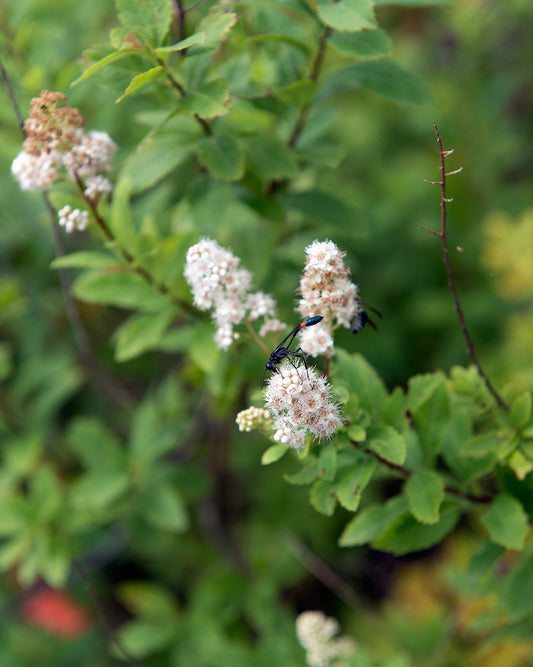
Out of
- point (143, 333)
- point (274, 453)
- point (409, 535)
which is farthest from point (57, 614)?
point (274, 453)

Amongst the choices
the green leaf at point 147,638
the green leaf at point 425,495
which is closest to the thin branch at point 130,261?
the green leaf at point 425,495

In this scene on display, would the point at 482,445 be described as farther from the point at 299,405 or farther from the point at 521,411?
the point at 299,405

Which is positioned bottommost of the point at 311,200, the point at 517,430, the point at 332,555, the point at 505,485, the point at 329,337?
the point at 332,555

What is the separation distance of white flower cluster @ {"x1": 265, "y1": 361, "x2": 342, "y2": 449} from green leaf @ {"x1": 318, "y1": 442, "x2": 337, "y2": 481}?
104mm

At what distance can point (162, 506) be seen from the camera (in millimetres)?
2553

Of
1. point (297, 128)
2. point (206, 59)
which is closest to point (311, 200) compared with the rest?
point (297, 128)

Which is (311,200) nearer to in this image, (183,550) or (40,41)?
(40,41)

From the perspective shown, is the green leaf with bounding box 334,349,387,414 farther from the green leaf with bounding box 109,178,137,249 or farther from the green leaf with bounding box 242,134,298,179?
the green leaf with bounding box 109,178,137,249

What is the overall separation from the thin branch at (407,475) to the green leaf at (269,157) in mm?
829

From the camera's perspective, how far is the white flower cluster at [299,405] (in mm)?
1150

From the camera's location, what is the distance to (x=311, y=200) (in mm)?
2062

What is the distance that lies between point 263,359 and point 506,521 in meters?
0.82

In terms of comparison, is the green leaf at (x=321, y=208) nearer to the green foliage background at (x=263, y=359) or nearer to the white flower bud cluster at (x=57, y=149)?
the green foliage background at (x=263, y=359)

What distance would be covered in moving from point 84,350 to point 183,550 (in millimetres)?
1245
